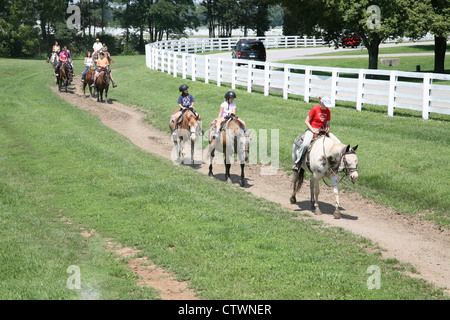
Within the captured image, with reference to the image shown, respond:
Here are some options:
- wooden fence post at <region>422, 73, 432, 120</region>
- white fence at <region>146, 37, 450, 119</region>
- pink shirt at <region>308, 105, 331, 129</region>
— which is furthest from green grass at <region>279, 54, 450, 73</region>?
pink shirt at <region>308, 105, 331, 129</region>

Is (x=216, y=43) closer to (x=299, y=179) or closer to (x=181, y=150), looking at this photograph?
(x=181, y=150)

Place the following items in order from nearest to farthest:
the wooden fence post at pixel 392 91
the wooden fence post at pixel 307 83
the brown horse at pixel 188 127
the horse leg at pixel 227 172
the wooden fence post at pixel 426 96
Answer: the horse leg at pixel 227 172 < the brown horse at pixel 188 127 < the wooden fence post at pixel 426 96 < the wooden fence post at pixel 392 91 < the wooden fence post at pixel 307 83

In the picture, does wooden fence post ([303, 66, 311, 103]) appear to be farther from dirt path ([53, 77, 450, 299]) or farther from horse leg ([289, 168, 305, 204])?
horse leg ([289, 168, 305, 204])

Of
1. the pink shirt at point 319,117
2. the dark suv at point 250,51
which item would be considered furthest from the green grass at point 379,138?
the dark suv at point 250,51

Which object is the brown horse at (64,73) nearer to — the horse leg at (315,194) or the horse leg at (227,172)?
the horse leg at (227,172)

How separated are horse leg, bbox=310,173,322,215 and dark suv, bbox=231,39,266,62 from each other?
94.1ft

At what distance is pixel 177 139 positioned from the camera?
54.2 feet

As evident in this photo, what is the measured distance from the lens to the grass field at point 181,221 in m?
7.79

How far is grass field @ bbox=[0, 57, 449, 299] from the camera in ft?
25.5

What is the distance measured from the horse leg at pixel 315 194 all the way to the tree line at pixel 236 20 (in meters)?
16.6

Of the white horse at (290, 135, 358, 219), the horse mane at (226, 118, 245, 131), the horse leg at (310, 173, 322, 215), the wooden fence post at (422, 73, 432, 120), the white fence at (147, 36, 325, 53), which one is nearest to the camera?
the white horse at (290, 135, 358, 219)
